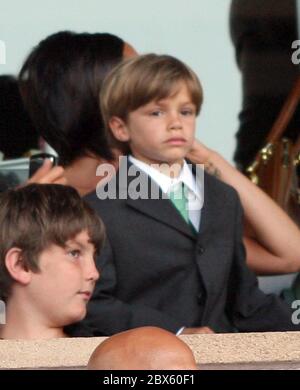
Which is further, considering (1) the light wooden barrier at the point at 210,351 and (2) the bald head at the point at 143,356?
(1) the light wooden barrier at the point at 210,351

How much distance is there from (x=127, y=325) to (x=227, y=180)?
584 millimetres

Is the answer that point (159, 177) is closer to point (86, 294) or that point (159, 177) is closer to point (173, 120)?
point (173, 120)

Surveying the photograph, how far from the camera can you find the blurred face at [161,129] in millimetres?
6762

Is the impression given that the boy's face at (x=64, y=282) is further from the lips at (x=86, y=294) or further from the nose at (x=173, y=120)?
the nose at (x=173, y=120)

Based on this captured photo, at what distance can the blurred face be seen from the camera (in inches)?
266

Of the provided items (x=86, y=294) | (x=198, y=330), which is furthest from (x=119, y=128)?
(x=198, y=330)

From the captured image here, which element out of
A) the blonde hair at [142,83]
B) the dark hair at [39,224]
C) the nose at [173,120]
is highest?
the blonde hair at [142,83]

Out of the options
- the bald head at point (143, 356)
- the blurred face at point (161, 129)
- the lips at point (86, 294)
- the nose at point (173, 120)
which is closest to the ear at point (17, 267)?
the lips at point (86, 294)

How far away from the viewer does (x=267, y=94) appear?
706 centimetres

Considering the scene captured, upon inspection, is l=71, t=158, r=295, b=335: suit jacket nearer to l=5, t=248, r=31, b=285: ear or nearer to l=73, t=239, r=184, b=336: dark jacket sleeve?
l=73, t=239, r=184, b=336: dark jacket sleeve

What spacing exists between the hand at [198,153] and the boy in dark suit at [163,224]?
3 cm

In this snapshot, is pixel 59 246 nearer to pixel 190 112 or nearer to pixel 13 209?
pixel 13 209

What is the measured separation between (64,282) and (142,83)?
2.18ft
